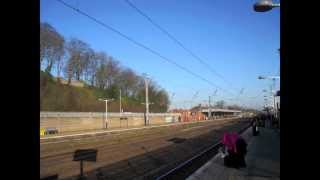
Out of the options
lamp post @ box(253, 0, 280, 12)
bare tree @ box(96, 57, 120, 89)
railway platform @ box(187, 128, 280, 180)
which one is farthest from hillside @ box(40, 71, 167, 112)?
lamp post @ box(253, 0, 280, 12)

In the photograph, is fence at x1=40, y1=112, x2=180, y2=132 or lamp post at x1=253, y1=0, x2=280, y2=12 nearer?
lamp post at x1=253, y1=0, x2=280, y2=12

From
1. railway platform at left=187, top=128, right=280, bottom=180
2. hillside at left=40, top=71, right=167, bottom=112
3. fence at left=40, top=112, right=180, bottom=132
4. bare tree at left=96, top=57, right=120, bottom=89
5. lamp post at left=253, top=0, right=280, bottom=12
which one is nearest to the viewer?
lamp post at left=253, top=0, right=280, bottom=12

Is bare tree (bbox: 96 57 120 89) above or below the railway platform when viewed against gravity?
above

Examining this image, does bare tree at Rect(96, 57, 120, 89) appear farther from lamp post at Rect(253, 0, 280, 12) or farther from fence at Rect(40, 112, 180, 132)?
lamp post at Rect(253, 0, 280, 12)

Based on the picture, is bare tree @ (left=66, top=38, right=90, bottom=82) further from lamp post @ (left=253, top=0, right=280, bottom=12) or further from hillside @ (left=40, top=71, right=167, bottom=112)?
lamp post @ (left=253, top=0, right=280, bottom=12)

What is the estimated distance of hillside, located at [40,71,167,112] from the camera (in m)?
85.9

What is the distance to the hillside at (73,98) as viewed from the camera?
85.9 meters

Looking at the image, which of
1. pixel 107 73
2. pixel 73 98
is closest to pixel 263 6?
pixel 73 98

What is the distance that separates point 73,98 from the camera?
3846 inches

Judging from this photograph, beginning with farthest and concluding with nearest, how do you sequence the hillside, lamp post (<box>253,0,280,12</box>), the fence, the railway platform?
the hillside
the fence
the railway platform
lamp post (<box>253,0,280,12</box>)

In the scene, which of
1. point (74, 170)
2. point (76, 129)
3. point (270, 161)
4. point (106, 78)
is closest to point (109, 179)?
point (74, 170)

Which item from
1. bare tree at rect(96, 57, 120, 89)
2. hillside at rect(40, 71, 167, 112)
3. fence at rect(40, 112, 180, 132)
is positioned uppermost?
bare tree at rect(96, 57, 120, 89)
